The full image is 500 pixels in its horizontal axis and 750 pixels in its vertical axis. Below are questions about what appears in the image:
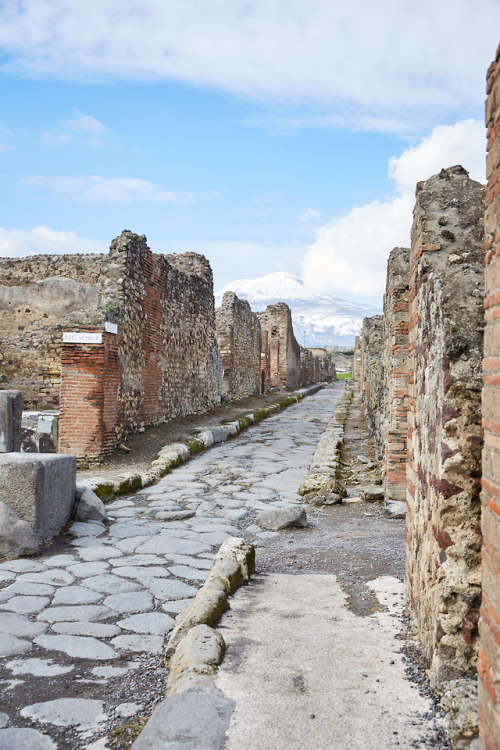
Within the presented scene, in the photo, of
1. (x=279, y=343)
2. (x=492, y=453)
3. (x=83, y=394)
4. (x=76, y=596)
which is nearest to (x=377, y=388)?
(x=83, y=394)

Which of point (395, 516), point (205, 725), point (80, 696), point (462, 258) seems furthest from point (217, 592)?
point (395, 516)

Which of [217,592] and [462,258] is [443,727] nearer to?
[217,592]

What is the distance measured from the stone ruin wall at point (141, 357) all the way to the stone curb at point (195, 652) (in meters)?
4.81

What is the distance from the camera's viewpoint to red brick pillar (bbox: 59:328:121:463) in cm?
773

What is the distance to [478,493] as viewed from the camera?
2.03 m

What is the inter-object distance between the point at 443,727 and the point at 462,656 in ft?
0.81

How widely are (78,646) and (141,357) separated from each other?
717 cm

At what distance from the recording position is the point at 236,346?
61.5 feet

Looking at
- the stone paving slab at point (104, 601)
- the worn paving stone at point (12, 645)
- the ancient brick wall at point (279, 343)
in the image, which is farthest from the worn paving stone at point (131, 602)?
the ancient brick wall at point (279, 343)

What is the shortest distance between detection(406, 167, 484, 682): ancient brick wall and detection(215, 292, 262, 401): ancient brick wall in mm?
14520

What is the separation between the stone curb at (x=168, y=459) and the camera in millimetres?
6016

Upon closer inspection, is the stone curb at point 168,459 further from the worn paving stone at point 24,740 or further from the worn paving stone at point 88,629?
the worn paving stone at point 24,740

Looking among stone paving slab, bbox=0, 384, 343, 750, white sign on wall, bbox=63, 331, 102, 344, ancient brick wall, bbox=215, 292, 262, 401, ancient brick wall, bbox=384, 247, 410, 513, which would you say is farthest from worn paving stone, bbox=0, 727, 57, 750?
ancient brick wall, bbox=215, 292, 262, 401

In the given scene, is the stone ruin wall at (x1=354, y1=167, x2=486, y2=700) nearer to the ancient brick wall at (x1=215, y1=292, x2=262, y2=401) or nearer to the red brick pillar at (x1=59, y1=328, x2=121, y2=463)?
the red brick pillar at (x1=59, y1=328, x2=121, y2=463)
